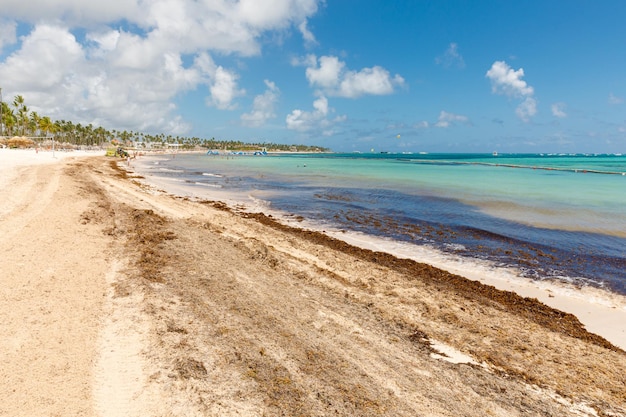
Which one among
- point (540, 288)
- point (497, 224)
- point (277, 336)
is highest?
point (497, 224)

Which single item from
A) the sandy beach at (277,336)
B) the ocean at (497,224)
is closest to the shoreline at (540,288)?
the sandy beach at (277,336)

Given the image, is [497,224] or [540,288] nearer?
[540,288]

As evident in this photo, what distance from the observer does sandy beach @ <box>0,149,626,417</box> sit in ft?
13.8

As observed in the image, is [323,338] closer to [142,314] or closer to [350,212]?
[142,314]

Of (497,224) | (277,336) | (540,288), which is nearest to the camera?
(277,336)

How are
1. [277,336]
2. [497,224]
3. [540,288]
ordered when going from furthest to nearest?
[497,224] < [540,288] < [277,336]

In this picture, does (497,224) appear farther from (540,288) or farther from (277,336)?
(277,336)

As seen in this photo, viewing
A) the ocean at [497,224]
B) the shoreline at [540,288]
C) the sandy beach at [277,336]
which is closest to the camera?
the sandy beach at [277,336]

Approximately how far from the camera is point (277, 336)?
564 centimetres

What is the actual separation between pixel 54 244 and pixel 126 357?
21.2 ft

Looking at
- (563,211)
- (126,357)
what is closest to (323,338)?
(126,357)

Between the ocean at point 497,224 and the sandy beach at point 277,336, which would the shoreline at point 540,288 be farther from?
the ocean at point 497,224

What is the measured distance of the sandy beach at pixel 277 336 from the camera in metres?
4.22

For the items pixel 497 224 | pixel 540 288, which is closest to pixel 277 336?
pixel 540 288
